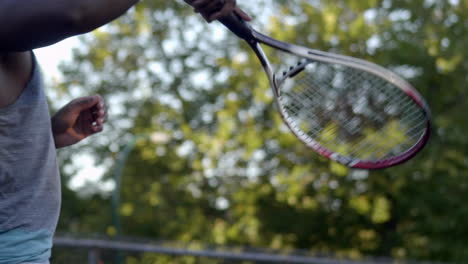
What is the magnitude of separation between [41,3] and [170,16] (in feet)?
61.2

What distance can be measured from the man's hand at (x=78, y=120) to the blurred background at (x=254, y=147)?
13.6 metres

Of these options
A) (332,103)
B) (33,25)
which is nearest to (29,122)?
(33,25)

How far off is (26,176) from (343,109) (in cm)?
254

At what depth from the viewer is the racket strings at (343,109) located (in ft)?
8.52

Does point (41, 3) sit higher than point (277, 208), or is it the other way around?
point (41, 3)

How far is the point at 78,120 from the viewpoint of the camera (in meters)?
1.84

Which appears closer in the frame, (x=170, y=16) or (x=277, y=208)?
(x=277, y=208)

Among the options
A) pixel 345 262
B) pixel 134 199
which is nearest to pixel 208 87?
pixel 134 199

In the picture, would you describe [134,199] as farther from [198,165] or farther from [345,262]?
[345,262]

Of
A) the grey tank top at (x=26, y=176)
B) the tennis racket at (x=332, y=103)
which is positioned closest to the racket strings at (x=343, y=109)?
the tennis racket at (x=332, y=103)

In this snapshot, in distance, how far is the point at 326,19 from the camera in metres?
17.0

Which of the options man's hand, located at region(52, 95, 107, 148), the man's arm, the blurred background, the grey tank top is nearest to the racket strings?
man's hand, located at region(52, 95, 107, 148)

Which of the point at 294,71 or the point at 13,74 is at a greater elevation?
the point at 294,71

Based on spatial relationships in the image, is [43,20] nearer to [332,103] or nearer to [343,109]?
[332,103]
